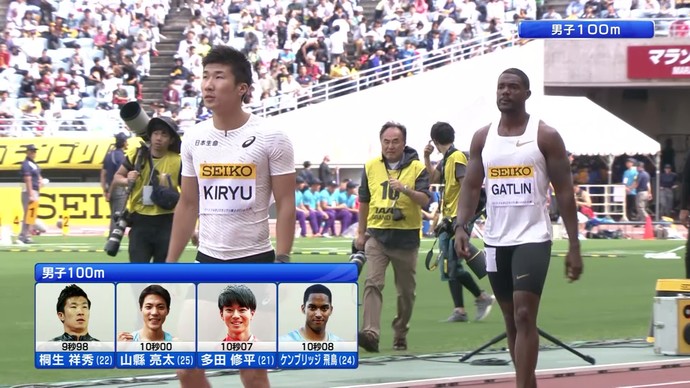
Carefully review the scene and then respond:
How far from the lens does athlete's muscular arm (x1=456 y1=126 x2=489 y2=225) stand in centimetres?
963

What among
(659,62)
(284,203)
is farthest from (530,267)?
(659,62)

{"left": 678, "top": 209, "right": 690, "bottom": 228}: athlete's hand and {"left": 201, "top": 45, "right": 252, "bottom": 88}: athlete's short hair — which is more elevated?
{"left": 201, "top": 45, "right": 252, "bottom": 88}: athlete's short hair

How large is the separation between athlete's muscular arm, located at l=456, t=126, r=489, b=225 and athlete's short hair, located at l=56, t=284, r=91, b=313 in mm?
4138

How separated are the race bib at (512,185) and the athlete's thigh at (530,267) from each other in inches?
10.9

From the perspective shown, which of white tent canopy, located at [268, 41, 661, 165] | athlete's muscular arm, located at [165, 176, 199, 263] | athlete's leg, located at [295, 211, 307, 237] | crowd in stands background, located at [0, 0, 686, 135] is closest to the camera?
athlete's muscular arm, located at [165, 176, 199, 263]

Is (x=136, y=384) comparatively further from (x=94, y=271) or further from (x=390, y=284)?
(x=390, y=284)

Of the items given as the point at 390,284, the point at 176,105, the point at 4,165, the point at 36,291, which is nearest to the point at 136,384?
the point at 36,291

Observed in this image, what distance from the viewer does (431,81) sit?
135 feet

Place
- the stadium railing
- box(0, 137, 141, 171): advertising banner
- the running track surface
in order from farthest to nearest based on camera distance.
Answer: the stadium railing < box(0, 137, 141, 171): advertising banner < the running track surface

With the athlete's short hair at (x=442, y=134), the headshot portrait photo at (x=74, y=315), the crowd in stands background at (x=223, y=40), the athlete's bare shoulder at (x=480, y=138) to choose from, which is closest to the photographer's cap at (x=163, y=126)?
the athlete's short hair at (x=442, y=134)

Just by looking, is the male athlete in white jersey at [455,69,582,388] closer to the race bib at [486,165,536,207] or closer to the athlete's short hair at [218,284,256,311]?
the race bib at [486,165,536,207]

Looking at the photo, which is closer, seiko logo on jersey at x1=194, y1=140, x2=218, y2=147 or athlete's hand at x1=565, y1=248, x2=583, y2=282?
seiko logo on jersey at x1=194, y1=140, x2=218, y2=147

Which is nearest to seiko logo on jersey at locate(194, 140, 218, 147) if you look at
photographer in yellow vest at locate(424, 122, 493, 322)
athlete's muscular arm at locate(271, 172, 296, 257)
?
athlete's muscular arm at locate(271, 172, 296, 257)
